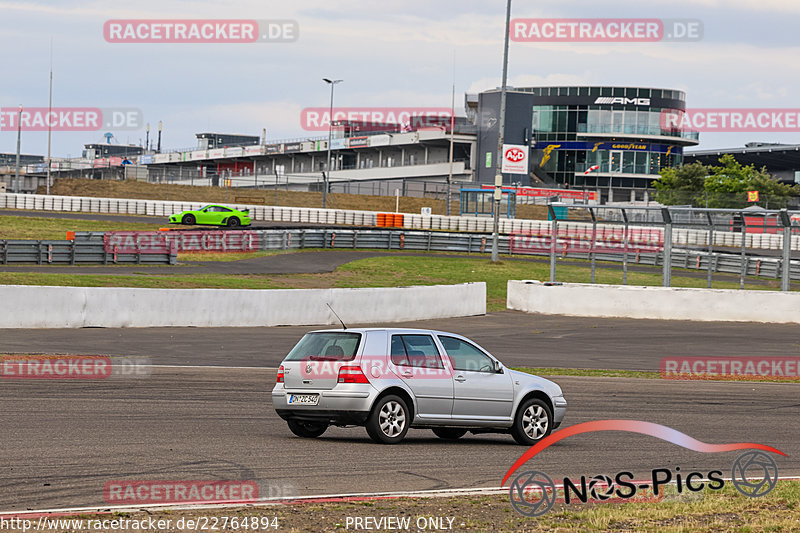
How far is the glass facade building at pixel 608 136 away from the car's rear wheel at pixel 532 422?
8414cm

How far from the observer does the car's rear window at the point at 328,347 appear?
11.5m

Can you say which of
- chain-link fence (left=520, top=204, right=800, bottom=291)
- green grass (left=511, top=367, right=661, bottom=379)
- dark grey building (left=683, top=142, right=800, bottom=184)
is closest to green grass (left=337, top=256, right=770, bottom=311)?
chain-link fence (left=520, top=204, right=800, bottom=291)

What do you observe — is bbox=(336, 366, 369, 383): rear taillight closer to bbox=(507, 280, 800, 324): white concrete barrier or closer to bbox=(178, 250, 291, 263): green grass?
bbox=(507, 280, 800, 324): white concrete barrier

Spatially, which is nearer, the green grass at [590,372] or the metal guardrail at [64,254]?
the green grass at [590,372]

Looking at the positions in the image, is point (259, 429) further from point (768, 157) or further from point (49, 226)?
point (768, 157)

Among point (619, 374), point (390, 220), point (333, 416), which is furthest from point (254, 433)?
point (390, 220)

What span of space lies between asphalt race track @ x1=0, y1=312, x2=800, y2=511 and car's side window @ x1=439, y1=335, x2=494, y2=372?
0.97m

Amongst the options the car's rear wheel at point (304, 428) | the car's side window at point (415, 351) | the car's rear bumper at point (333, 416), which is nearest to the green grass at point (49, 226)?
the car's rear wheel at point (304, 428)

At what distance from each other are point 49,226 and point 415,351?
1521 inches

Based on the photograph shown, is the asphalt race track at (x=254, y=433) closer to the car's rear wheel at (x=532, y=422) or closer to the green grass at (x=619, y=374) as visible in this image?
the car's rear wheel at (x=532, y=422)

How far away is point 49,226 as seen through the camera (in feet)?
153

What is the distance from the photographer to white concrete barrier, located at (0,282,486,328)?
24438 millimetres

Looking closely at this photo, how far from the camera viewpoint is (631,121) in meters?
96.6

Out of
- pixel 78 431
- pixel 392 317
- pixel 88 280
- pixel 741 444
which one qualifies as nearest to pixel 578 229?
pixel 392 317
